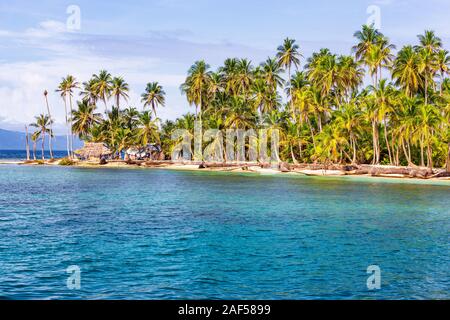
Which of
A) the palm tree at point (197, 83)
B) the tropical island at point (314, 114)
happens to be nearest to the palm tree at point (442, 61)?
the tropical island at point (314, 114)

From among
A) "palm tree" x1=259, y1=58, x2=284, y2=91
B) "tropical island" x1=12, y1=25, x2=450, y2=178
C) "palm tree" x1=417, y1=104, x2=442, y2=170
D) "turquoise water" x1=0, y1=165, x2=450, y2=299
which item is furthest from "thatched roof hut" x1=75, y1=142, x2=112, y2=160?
"turquoise water" x1=0, y1=165, x2=450, y2=299

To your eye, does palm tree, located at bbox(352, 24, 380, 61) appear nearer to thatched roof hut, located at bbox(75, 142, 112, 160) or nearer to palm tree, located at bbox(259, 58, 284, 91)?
palm tree, located at bbox(259, 58, 284, 91)

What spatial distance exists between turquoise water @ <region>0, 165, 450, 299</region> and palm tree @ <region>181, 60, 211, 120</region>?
208 feet

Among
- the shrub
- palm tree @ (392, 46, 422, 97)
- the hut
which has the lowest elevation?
the shrub

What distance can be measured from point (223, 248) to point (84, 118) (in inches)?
3781

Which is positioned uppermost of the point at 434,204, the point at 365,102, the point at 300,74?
the point at 300,74

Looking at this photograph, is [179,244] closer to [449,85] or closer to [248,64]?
[449,85]

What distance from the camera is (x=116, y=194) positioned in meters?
44.7

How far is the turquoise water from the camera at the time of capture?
14.3m

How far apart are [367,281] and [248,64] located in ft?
296

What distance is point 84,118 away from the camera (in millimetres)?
109625

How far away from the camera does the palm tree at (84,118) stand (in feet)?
361

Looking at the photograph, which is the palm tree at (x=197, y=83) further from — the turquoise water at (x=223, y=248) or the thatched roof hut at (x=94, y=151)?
the turquoise water at (x=223, y=248)
